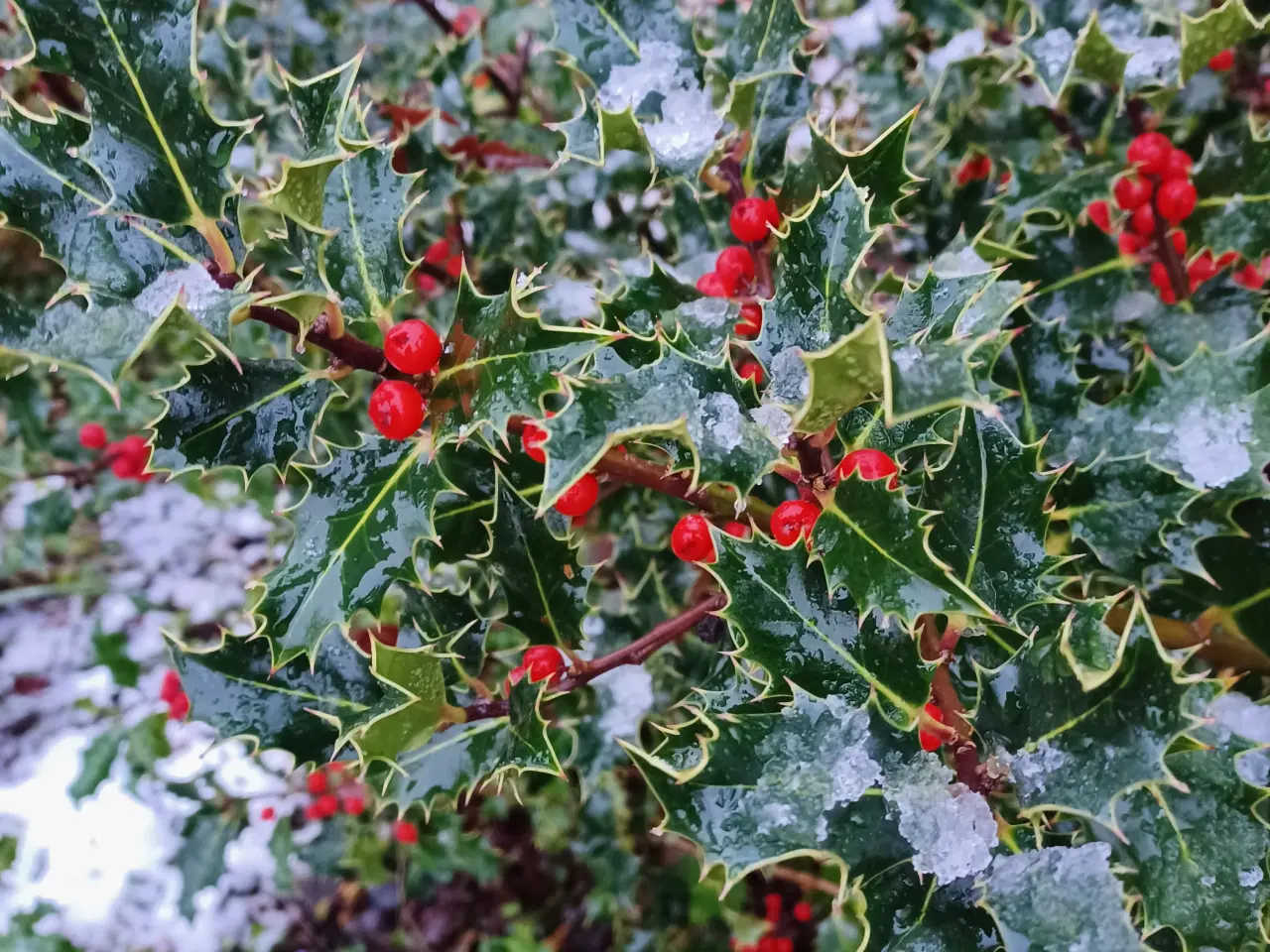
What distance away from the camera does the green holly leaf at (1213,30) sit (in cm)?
88

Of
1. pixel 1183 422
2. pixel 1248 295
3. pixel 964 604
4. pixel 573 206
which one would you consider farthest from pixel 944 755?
pixel 573 206

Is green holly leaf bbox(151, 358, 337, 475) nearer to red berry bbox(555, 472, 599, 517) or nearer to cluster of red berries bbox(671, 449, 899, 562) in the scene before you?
red berry bbox(555, 472, 599, 517)

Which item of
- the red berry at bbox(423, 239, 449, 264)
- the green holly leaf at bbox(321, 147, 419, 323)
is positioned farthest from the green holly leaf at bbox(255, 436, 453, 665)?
the red berry at bbox(423, 239, 449, 264)

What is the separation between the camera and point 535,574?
0.86 m

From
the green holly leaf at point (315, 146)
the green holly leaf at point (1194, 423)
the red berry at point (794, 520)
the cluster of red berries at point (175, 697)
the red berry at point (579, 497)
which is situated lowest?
the cluster of red berries at point (175, 697)

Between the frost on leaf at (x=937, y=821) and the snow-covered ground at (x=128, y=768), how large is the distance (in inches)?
59.2

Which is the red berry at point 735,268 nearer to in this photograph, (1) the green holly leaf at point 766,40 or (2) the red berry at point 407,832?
(1) the green holly leaf at point 766,40

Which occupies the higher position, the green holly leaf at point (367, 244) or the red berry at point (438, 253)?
the green holly leaf at point (367, 244)

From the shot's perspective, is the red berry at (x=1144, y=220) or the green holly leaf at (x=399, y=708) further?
the red berry at (x=1144, y=220)

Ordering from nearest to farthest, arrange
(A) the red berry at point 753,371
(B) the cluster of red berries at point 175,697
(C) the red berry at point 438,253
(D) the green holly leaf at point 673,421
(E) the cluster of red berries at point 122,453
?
(D) the green holly leaf at point 673,421
(A) the red berry at point 753,371
(C) the red berry at point 438,253
(B) the cluster of red berries at point 175,697
(E) the cluster of red berries at point 122,453

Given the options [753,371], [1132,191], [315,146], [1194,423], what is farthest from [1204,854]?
[315,146]

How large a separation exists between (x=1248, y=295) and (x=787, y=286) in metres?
0.70

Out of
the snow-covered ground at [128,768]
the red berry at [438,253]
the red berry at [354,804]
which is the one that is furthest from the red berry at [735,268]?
the snow-covered ground at [128,768]

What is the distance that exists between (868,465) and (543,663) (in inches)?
14.4
